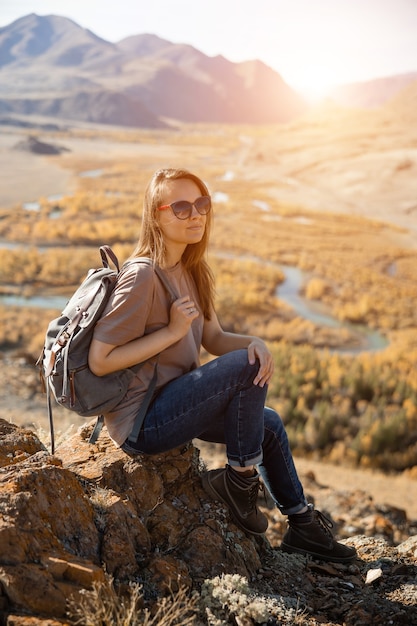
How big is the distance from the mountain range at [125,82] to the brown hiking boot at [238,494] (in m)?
84.6

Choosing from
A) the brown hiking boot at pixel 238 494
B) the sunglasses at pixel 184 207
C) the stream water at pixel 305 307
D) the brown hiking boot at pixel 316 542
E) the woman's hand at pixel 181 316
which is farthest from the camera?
the stream water at pixel 305 307

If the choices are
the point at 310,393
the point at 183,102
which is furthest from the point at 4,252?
the point at 183,102

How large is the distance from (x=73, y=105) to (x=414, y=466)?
304 ft

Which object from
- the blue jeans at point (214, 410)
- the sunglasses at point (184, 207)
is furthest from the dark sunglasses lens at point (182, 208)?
the blue jeans at point (214, 410)

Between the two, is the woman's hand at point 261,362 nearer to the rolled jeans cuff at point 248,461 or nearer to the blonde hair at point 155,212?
the rolled jeans cuff at point 248,461

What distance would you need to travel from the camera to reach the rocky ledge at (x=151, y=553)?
1.76m

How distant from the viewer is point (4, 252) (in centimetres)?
2098

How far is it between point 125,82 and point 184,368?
127 m

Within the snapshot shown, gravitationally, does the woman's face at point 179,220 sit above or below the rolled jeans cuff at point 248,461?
above

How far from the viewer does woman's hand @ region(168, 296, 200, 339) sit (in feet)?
7.34

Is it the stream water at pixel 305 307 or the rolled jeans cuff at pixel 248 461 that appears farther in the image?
the stream water at pixel 305 307

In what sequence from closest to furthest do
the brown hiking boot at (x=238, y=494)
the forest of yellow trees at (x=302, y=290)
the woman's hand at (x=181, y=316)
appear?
the woman's hand at (x=181, y=316)
the brown hiking boot at (x=238, y=494)
the forest of yellow trees at (x=302, y=290)

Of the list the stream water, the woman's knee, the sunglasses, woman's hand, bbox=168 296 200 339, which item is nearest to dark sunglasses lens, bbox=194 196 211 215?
the sunglasses

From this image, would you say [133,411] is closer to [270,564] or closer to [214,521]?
[214,521]
